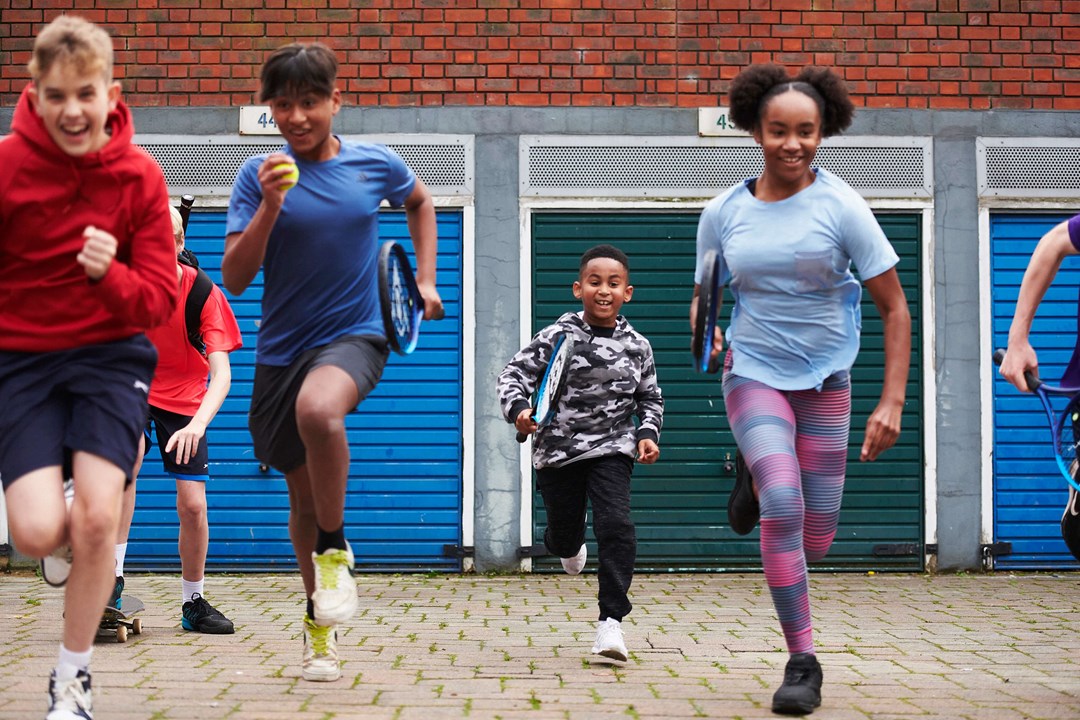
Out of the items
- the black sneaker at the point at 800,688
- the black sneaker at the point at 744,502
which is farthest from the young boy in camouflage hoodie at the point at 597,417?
the black sneaker at the point at 800,688

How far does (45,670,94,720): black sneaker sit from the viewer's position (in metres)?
4.09

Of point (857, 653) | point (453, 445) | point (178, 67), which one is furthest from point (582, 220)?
point (857, 653)

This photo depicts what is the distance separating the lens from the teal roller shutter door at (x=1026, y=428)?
11.0 metres

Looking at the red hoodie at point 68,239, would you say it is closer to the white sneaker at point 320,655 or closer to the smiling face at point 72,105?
the smiling face at point 72,105

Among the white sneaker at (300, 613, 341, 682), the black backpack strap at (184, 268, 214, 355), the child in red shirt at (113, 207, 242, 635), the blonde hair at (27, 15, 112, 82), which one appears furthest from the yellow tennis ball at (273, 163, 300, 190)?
the black backpack strap at (184, 268, 214, 355)

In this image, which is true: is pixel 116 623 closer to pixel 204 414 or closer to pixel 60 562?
pixel 204 414

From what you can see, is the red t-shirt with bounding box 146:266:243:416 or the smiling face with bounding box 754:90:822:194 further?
the red t-shirt with bounding box 146:266:243:416

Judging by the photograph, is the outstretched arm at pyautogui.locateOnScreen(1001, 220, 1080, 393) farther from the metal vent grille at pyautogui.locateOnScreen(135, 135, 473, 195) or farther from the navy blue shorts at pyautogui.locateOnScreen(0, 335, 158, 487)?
the metal vent grille at pyautogui.locateOnScreen(135, 135, 473, 195)

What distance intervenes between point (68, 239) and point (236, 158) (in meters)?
6.80

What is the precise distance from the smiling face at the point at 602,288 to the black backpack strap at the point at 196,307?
1.97 metres

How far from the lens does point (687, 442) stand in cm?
1094

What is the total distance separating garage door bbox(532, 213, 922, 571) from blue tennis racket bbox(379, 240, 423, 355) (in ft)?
17.6

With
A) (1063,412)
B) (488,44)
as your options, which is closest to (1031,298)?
(1063,412)

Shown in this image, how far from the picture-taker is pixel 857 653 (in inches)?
257
